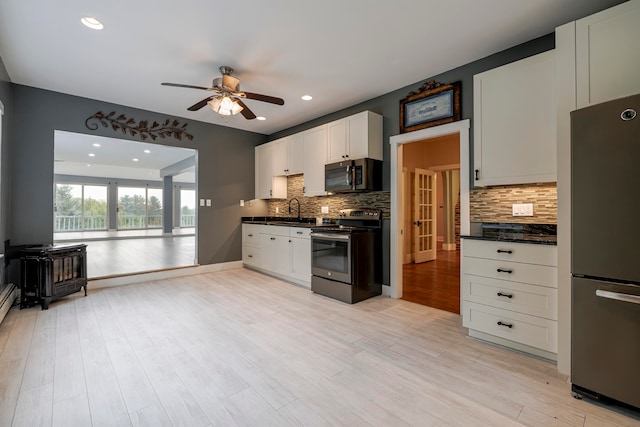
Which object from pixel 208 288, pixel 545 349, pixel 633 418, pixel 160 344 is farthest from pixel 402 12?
pixel 208 288

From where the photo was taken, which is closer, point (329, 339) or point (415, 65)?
point (329, 339)

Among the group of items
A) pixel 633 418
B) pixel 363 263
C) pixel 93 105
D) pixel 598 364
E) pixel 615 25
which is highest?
pixel 93 105

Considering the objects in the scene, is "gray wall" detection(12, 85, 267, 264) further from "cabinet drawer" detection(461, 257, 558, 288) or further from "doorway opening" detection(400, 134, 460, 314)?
"cabinet drawer" detection(461, 257, 558, 288)

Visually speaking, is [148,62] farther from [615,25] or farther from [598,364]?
[598,364]

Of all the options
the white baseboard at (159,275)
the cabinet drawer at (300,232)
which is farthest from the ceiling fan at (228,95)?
the white baseboard at (159,275)

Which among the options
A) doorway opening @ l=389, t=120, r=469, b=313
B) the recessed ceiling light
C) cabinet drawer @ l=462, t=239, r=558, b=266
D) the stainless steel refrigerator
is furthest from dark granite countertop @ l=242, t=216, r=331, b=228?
the stainless steel refrigerator

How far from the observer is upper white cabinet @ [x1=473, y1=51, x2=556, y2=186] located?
235cm

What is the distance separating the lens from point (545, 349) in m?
2.12

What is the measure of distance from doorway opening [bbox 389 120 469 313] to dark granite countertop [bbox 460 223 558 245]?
18 cm

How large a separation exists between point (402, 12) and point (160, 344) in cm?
334

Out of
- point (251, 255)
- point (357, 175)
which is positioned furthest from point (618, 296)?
point (251, 255)

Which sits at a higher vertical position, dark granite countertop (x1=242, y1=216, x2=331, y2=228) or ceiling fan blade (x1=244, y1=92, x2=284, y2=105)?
ceiling fan blade (x1=244, y1=92, x2=284, y2=105)

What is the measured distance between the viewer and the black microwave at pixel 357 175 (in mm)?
3686

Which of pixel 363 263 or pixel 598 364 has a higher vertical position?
pixel 363 263
